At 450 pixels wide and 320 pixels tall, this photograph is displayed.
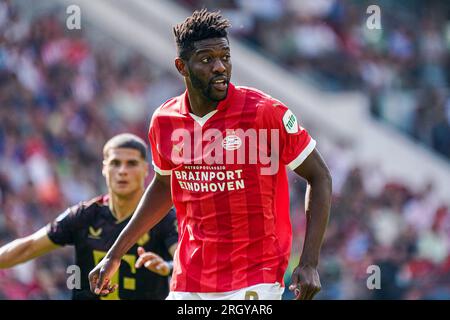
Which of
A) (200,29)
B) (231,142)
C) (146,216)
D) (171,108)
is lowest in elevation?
(146,216)

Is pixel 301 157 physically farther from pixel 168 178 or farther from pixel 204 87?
pixel 168 178

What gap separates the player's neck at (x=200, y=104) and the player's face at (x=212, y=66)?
0.08 meters

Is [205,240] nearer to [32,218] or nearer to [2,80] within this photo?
[32,218]

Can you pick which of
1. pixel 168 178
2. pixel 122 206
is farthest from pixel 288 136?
pixel 122 206

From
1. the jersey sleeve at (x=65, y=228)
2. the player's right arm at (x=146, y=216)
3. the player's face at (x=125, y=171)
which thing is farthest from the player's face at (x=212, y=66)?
the jersey sleeve at (x=65, y=228)

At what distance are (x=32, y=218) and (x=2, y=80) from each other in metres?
2.10

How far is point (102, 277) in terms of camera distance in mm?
6461

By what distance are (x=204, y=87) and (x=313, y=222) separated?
0.95 m

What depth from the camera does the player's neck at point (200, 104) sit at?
6.33m

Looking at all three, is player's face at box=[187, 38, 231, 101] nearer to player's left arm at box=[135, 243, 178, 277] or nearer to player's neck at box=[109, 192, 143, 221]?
player's left arm at box=[135, 243, 178, 277]

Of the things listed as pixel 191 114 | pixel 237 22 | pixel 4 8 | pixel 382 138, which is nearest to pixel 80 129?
pixel 4 8

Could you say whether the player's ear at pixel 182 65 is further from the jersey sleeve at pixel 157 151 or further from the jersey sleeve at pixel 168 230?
the jersey sleeve at pixel 168 230

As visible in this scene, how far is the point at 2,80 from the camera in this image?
1419cm

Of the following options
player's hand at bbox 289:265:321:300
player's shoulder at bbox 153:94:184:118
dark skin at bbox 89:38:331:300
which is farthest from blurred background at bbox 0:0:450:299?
player's hand at bbox 289:265:321:300
